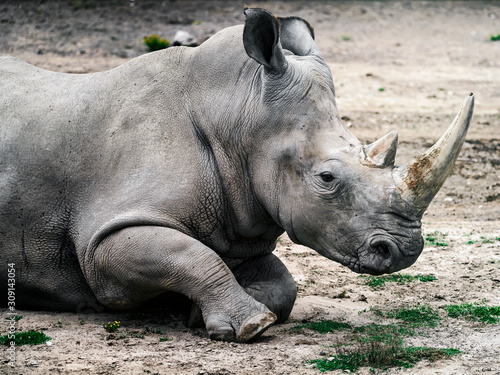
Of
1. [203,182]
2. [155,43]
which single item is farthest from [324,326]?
[155,43]

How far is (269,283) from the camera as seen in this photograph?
606 centimetres

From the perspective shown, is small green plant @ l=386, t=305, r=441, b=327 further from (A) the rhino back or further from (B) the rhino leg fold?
(A) the rhino back

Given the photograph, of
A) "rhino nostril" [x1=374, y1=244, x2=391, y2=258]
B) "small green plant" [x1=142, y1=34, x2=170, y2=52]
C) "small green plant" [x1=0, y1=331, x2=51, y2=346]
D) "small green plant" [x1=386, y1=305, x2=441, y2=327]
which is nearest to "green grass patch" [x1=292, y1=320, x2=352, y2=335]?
"small green plant" [x1=386, y1=305, x2=441, y2=327]

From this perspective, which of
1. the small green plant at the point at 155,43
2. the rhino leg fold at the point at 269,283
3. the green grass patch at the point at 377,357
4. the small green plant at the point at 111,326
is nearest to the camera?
the green grass patch at the point at 377,357

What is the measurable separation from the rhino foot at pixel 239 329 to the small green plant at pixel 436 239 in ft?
11.3

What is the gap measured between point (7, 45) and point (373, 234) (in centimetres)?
1298

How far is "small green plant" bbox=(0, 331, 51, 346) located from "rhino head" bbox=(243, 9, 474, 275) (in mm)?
1685

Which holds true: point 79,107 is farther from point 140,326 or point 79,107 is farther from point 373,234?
point 373,234

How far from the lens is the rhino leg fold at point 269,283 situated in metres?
5.91

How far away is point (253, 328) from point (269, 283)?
0.82 meters

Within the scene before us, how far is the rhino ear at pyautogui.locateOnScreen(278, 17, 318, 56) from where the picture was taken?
616 cm

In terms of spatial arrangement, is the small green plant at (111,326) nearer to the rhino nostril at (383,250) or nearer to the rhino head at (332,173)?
the rhino head at (332,173)

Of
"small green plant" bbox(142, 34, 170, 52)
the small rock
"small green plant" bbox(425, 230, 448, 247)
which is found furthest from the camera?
the small rock

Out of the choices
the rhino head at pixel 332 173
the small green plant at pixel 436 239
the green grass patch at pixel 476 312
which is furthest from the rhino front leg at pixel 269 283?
the small green plant at pixel 436 239
